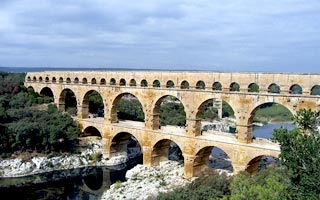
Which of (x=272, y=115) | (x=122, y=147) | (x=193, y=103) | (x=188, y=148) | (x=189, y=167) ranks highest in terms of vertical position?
(x=193, y=103)

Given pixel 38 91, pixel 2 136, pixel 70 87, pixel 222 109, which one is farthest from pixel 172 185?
pixel 222 109

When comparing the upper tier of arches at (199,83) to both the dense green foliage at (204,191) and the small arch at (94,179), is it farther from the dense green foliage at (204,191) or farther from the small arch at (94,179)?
the small arch at (94,179)

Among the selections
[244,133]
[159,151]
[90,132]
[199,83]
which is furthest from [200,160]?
[90,132]

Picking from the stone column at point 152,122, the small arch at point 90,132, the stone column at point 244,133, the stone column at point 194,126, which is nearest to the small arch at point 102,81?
the small arch at point 90,132

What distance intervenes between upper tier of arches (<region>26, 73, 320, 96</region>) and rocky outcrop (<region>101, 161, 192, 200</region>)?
21.6ft

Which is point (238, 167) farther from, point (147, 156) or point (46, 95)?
point (46, 95)

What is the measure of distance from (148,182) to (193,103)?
6609 mm

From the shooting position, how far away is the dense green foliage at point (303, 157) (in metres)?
11.2

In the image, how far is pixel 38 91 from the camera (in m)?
45.4

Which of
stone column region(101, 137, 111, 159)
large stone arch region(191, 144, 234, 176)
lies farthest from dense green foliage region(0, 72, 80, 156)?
large stone arch region(191, 144, 234, 176)

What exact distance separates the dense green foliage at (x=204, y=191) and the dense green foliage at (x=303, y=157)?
6.83m

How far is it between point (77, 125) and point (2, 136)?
772 centimetres

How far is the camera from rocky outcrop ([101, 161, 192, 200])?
2538 cm

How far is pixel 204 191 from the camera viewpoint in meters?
19.1
